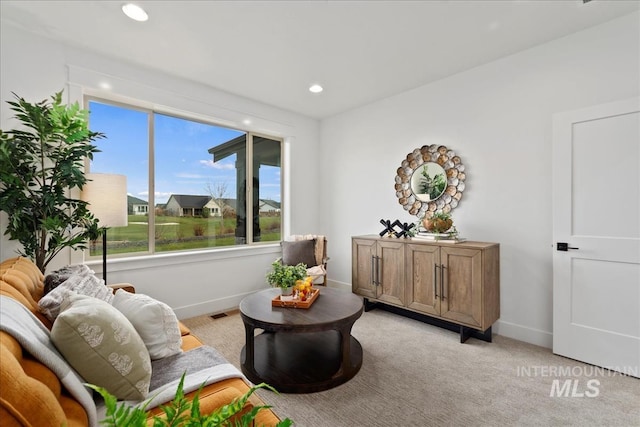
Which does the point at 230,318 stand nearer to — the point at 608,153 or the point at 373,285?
the point at 373,285

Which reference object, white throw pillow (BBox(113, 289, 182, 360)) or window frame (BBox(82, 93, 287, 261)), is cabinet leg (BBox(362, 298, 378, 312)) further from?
white throw pillow (BBox(113, 289, 182, 360))

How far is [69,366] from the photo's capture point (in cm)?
108

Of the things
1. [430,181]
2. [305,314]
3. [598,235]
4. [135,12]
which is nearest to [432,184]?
[430,181]

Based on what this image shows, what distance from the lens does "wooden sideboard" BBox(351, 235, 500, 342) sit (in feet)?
8.95

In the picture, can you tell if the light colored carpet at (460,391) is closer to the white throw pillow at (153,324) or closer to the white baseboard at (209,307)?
the white baseboard at (209,307)

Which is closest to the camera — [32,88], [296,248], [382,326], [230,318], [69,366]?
[69,366]

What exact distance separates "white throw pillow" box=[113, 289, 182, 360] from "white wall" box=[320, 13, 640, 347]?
290cm

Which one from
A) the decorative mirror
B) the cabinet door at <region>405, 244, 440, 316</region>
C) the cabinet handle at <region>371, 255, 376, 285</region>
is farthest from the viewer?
the cabinet handle at <region>371, 255, 376, 285</region>

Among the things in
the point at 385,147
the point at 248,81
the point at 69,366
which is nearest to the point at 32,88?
the point at 248,81

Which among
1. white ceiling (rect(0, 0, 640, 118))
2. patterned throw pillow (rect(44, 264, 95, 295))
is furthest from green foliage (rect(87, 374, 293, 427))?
white ceiling (rect(0, 0, 640, 118))

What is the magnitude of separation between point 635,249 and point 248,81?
12.6 ft

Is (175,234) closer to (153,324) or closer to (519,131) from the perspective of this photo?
(153,324)

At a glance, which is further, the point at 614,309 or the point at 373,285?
the point at 373,285

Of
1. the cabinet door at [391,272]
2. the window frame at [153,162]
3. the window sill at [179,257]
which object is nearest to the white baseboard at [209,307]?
the window sill at [179,257]
